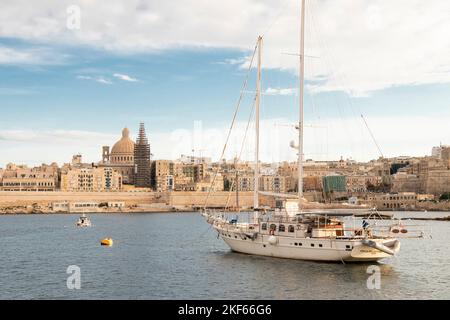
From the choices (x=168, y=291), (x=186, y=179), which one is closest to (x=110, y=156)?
(x=186, y=179)

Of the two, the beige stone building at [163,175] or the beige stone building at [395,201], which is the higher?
the beige stone building at [163,175]

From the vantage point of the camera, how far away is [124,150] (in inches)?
7092

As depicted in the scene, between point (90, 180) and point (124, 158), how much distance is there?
30.9 metres

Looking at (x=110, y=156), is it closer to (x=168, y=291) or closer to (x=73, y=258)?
(x=73, y=258)

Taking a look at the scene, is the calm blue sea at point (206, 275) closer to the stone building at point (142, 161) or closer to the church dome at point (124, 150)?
the stone building at point (142, 161)

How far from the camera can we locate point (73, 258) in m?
37.2

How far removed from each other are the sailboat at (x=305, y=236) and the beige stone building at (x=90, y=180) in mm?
113653

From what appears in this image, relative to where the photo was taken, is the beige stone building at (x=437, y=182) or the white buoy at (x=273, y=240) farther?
the beige stone building at (x=437, y=182)

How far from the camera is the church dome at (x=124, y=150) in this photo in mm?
180125
